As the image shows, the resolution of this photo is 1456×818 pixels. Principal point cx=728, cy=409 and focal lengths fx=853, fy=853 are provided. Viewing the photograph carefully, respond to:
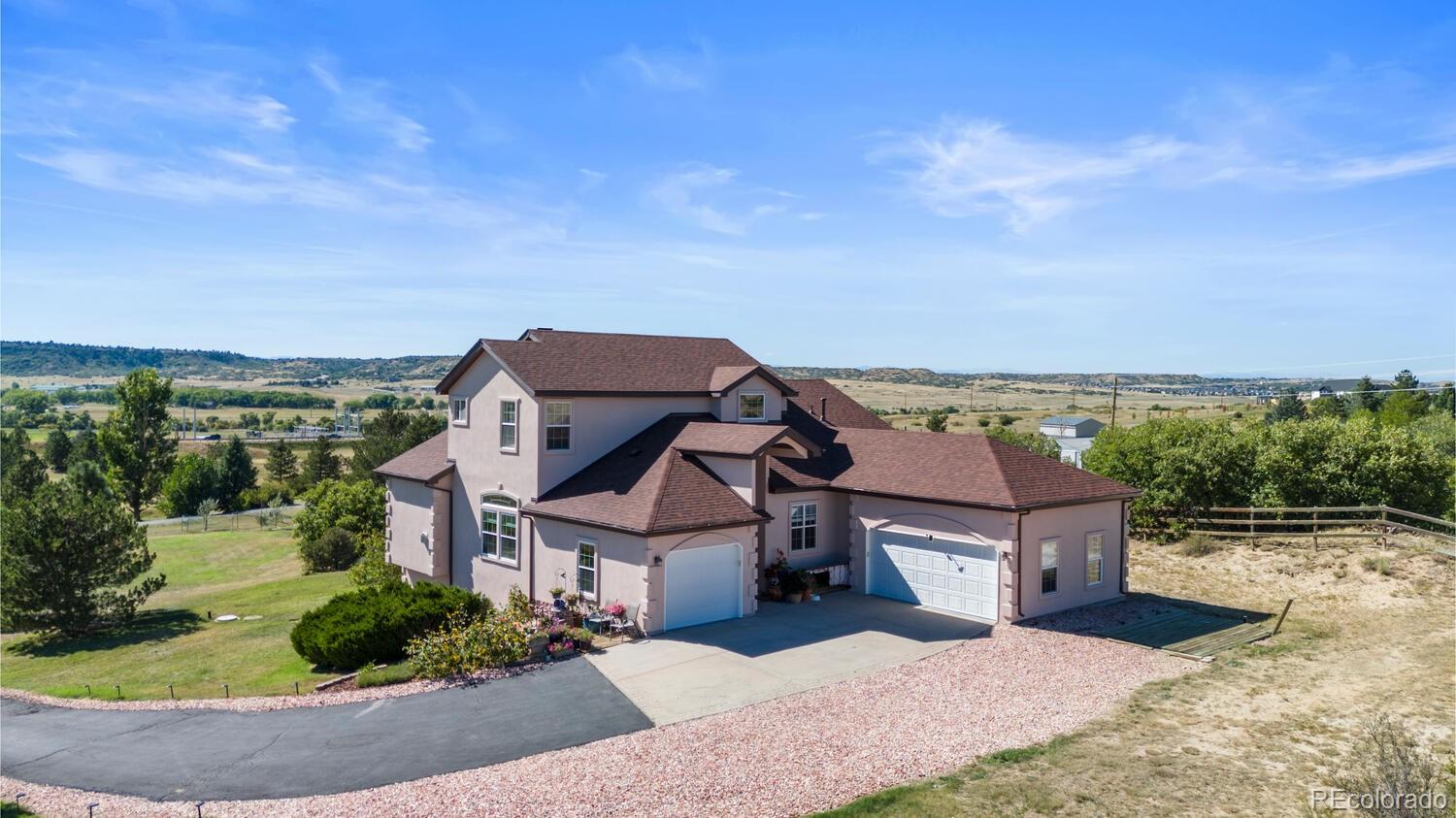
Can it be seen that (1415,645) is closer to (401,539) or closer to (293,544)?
(401,539)

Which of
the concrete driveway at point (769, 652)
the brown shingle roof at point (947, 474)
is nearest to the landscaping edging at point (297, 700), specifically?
the concrete driveway at point (769, 652)

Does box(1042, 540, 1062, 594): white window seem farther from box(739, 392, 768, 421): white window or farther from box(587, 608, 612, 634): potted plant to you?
box(587, 608, 612, 634): potted plant

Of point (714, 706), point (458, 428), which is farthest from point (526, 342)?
point (714, 706)

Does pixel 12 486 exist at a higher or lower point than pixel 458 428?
lower

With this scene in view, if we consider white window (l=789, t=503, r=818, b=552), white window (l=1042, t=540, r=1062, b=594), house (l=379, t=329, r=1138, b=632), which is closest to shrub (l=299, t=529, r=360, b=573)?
house (l=379, t=329, r=1138, b=632)

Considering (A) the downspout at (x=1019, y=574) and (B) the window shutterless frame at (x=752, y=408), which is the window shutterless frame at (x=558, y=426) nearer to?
(B) the window shutterless frame at (x=752, y=408)

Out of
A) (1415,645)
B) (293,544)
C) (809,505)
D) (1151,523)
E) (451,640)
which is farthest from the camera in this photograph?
(293,544)
